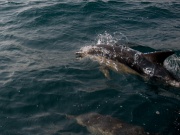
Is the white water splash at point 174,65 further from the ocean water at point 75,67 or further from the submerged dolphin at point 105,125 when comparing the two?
the submerged dolphin at point 105,125

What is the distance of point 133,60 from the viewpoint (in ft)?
32.0

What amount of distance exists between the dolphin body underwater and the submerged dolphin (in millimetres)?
2573

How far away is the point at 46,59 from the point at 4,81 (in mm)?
2028

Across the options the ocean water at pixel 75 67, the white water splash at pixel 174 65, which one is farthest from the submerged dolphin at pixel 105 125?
the white water splash at pixel 174 65

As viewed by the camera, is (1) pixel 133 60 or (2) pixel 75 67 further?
(2) pixel 75 67

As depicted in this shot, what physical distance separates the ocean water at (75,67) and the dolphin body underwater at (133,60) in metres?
0.29

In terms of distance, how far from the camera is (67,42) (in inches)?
503

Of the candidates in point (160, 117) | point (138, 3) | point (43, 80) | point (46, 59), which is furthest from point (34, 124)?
point (138, 3)

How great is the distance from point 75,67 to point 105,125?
12.4 feet

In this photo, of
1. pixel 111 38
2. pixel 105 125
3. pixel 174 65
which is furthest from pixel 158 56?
pixel 111 38

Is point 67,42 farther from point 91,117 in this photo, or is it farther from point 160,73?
point 91,117

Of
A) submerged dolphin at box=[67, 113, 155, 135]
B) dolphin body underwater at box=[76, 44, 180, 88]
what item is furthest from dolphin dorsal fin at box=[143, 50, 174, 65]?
submerged dolphin at box=[67, 113, 155, 135]

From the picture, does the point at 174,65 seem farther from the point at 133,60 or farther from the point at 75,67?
the point at 75,67

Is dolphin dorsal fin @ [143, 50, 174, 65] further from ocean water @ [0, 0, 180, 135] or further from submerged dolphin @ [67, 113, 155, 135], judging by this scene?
submerged dolphin @ [67, 113, 155, 135]
